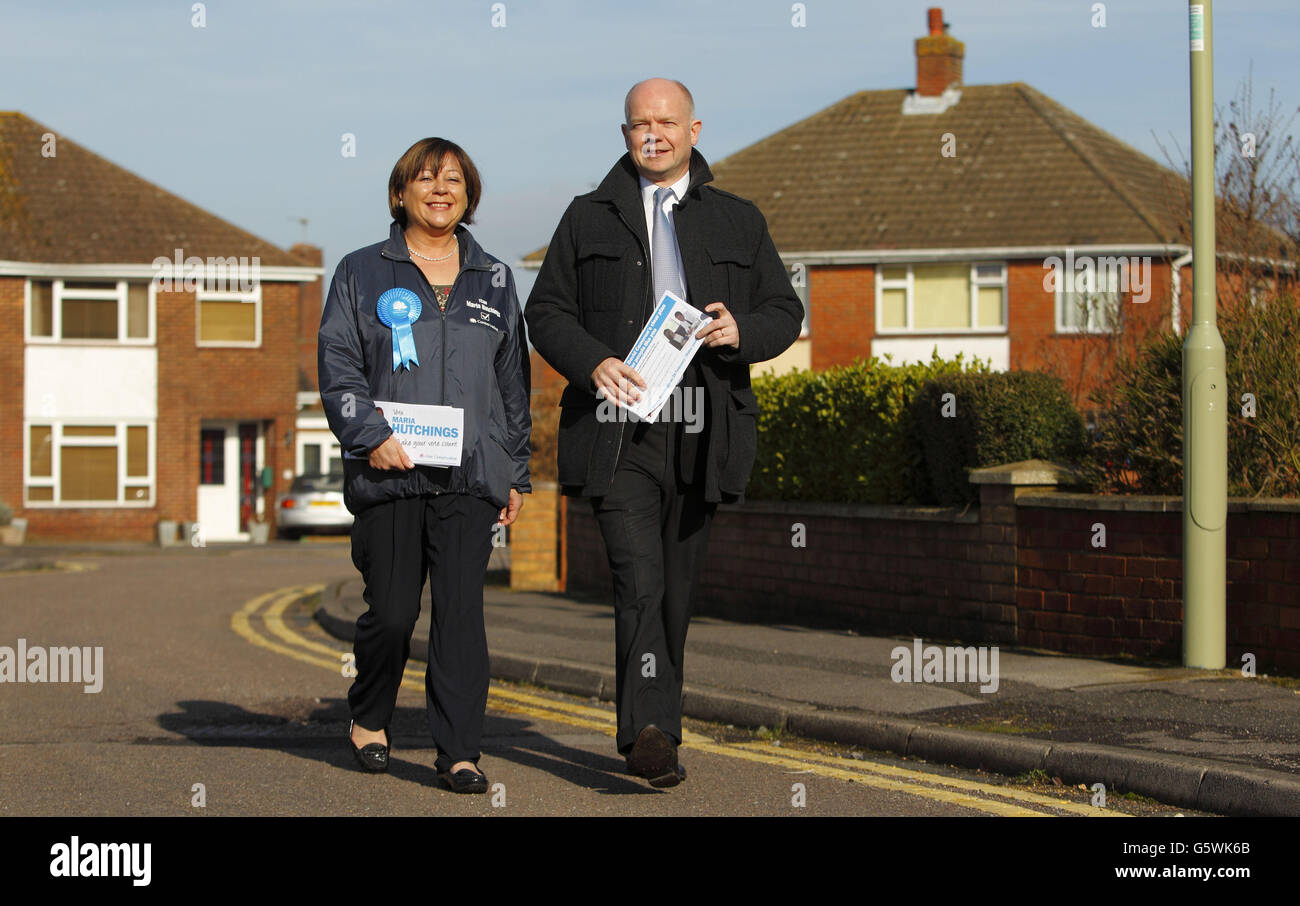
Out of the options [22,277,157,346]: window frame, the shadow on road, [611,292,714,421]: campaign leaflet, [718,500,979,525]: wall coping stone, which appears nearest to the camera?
[611,292,714,421]: campaign leaflet

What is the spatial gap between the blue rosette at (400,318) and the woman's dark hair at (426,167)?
15.9 inches

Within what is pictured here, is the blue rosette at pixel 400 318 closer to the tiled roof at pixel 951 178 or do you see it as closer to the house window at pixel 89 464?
the tiled roof at pixel 951 178

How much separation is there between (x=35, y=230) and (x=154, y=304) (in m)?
3.05

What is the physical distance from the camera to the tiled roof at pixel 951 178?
95.4ft

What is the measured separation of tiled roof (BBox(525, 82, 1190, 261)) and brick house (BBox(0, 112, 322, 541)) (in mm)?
6509

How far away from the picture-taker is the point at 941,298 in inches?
1168

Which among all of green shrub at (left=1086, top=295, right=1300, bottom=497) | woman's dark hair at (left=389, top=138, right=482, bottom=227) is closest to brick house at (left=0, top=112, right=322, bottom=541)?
green shrub at (left=1086, top=295, right=1300, bottom=497)

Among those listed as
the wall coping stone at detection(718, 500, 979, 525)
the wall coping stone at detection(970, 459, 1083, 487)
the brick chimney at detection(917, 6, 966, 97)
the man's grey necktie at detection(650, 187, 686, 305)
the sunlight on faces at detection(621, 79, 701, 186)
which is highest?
the brick chimney at detection(917, 6, 966, 97)

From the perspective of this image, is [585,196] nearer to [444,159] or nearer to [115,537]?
→ [444,159]

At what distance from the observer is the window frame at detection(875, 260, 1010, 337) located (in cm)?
2919

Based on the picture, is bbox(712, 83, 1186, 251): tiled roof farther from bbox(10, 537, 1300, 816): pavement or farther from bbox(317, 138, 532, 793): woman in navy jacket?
bbox(317, 138, 532, 793): woman in navy jacket

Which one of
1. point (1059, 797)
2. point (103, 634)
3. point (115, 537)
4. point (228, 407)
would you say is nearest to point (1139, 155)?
point (228, 407)

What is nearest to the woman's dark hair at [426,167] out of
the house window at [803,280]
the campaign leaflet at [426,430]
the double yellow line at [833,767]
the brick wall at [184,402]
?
the campaign leaflet at [426,430]

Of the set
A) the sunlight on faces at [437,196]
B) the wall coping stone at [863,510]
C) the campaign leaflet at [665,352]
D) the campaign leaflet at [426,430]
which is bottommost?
the wall coping stone at [863,510]
